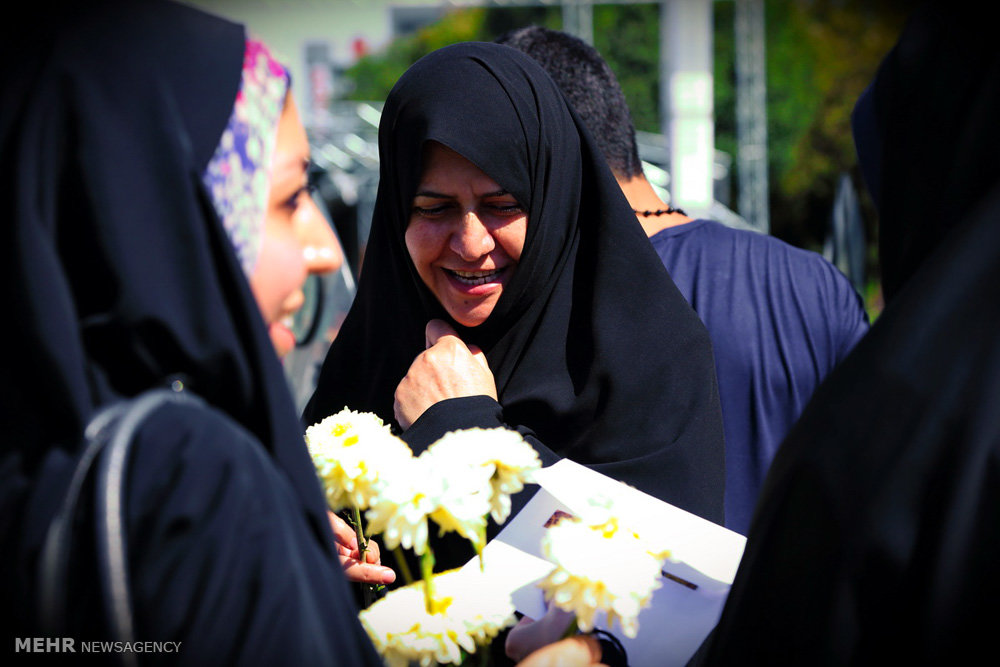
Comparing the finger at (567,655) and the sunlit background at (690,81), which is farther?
the sunlit background at (690,81)

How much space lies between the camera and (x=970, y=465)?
0.99 meters

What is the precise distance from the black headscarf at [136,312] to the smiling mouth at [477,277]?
103 centimetres

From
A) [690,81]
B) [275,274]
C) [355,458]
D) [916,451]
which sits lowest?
[690,81]

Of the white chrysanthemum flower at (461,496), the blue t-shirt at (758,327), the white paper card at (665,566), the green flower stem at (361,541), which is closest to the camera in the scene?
the white chrysanthemum flower at (461,496)

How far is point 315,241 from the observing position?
1337 mm

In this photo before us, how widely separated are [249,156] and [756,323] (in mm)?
1684

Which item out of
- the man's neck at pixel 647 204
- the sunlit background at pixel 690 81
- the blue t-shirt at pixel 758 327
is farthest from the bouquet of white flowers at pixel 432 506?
the sunlit background at pixel 690 81

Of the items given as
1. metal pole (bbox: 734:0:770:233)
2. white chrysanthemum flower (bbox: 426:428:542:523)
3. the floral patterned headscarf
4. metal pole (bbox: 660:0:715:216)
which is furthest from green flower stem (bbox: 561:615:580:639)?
metal pole (bbox: 734:0:770:233)

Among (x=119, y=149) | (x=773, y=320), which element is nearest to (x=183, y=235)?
(x=119, y=149)

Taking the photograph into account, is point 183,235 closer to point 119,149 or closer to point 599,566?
point 119,149

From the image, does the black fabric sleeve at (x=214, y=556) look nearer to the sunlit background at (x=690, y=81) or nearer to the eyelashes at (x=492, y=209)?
the eyelashes at (x=492, y=209)

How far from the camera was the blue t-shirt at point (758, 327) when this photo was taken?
2508 millimetres

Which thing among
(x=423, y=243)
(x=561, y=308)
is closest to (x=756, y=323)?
(x=561, y=308)

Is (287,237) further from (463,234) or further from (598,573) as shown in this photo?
(463,234)
